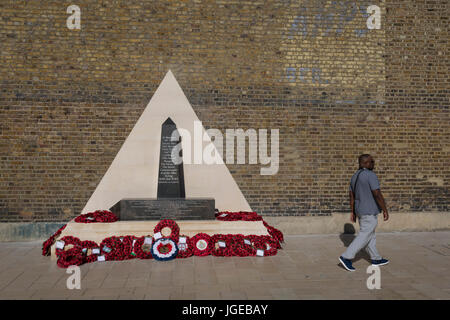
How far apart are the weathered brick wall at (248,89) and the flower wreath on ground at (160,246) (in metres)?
1.60

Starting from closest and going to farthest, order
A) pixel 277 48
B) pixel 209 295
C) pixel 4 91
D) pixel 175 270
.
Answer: pixel 209 295
pixel 175 270
pixel 4 91
pixel 277 48

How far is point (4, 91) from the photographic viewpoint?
7152 millimetres

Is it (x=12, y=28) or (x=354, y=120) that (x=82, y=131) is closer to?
(x=12, y=28)

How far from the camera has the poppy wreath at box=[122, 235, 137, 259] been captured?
569cm

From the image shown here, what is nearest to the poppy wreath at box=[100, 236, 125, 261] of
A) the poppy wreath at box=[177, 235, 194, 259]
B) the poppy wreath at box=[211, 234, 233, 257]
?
the poppy wreath at box=[177, 235, 194, 259]

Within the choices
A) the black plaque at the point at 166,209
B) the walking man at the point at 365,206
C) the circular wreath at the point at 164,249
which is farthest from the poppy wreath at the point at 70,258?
the walking man at the point at 365,206

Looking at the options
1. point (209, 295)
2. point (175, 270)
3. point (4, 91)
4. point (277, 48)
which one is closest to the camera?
point (209, 295)

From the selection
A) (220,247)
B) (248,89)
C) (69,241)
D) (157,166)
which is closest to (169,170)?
(157,166)

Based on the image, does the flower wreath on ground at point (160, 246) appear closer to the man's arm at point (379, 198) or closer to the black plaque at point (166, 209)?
the black plaque at point (166, 209)

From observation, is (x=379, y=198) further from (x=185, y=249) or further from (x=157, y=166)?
(x=157, y=166)

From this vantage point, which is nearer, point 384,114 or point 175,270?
point 175,270

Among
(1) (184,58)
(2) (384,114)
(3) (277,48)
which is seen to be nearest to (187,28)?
(1) (184,58)

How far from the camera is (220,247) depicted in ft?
19.3

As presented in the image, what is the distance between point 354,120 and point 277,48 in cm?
234
